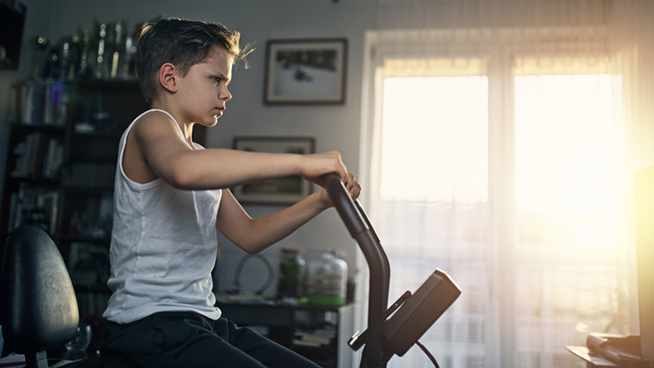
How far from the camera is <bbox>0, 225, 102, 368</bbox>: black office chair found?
1.07 meters

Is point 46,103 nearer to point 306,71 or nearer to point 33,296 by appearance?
point 306,71

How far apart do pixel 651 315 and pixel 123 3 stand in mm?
3514

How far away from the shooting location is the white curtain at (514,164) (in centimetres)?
274

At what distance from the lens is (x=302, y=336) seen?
234 centimetres

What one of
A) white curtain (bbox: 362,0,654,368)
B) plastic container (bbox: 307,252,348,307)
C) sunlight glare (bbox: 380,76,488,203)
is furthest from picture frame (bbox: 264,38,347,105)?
plastic container (bbox: 307,252,348,307)

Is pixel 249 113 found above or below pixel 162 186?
above

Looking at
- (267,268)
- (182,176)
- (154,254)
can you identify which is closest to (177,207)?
(154,254)

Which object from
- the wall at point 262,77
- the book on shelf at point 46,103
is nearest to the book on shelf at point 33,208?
the wall at point 262,77

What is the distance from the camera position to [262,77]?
3.18 metres

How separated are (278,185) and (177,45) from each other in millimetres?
2042

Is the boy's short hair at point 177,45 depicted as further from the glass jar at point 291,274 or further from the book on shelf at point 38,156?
the book on shelf at point 38,156

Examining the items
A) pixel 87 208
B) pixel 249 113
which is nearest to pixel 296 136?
pixel 249 113

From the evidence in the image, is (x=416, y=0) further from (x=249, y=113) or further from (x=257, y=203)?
(x=257, y=203)

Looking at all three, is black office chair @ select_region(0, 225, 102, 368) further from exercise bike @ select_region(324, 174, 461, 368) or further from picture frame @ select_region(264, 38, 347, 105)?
picture frame @ select_region(264, 38, 347, 105)
